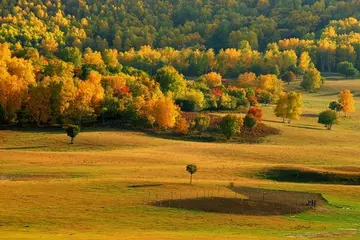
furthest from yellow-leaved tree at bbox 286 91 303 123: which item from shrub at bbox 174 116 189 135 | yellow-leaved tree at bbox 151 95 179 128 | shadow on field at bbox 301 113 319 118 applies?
yellow-leaved tree at bbox 151 95 179 128

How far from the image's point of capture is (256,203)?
256ft

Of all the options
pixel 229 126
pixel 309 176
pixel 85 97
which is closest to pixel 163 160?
pixel 309 176

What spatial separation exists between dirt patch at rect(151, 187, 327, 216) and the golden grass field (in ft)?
5.98

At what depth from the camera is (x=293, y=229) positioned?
220ft

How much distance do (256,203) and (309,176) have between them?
72.6 ft

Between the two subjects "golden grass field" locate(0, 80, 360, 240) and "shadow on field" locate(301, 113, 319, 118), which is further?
"shadow on field" locate(301, 113, 319, 118)

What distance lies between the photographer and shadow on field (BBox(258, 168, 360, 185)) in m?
96.6

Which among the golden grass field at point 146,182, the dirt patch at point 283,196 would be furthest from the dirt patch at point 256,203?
the golden grass field at point 146,182

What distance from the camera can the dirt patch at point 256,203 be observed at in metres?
74.7

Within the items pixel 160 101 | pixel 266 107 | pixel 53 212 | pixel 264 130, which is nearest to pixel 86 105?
pixel 160 101

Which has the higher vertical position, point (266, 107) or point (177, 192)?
point (266, 107)

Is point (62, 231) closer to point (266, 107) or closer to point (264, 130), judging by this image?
point (264, 130)

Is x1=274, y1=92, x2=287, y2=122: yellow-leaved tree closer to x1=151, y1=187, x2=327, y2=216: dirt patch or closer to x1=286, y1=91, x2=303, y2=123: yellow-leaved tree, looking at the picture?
x1=286, y1=91, x2=303, y2=123: yellow-leaved tree

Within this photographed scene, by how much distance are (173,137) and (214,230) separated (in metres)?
72.4
